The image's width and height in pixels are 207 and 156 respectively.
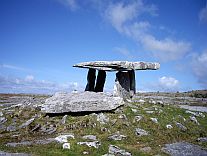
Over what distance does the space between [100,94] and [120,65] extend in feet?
16.0

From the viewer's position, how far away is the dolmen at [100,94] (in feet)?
82.2

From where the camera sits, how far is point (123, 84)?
31422 mm

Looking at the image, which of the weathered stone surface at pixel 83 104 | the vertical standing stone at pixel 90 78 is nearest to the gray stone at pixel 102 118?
the weathered stone surface at pixel 83 104

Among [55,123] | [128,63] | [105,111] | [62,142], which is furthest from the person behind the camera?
[128,63]

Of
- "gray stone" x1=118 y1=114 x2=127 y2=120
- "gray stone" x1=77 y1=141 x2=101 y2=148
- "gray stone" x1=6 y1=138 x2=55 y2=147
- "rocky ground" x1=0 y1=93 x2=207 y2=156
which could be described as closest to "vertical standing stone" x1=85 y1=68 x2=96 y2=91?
"rocky ground" x1=0 y1=93 x2=207 y2=156

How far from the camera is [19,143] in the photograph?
18656mm

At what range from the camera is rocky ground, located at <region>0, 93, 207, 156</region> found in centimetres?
1736

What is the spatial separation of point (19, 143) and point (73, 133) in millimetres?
3846

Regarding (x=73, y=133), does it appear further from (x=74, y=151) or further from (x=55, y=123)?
(x=74, y=151)

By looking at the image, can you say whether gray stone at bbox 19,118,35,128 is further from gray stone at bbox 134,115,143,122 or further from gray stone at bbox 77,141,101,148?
gray stone at bbox 134,115,143,122

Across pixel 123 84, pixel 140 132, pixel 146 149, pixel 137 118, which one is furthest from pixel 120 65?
pixel 146 149

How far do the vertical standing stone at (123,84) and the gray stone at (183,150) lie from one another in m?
11.8

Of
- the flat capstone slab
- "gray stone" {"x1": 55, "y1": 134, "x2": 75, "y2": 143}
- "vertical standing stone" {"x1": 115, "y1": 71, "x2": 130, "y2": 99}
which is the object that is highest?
the flat capstone slab

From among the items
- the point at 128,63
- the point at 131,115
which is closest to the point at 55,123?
the point at 131,115
